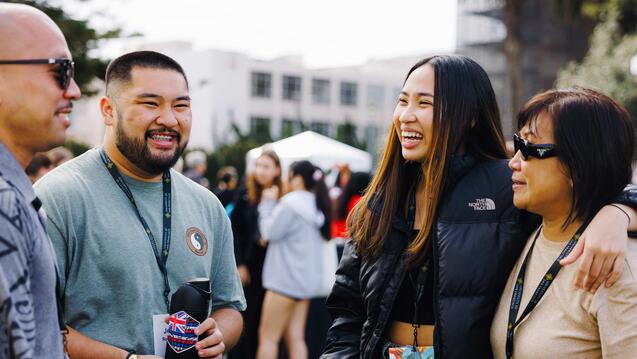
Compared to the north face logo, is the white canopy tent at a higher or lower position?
lower

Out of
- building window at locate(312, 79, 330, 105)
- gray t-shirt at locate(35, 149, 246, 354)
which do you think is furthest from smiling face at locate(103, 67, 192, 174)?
building window at locate(312, 79, 330, 105)

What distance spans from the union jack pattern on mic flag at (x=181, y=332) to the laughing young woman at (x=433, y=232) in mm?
753

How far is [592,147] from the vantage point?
2.85 metres

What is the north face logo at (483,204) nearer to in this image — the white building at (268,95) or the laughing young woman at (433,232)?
the laughing young woman at (433,232)

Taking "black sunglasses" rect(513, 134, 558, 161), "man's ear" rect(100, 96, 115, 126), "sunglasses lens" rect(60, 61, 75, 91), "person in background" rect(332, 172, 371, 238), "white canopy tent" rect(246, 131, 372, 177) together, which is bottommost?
"white canopy tent" rect(246, 131, 372, 177)

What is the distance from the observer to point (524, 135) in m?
3.03

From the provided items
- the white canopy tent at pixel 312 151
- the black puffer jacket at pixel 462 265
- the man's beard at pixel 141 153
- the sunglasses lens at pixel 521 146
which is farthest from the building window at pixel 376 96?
the sunglasses lens at pixel 521 146

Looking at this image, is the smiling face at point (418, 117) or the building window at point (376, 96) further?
the building window at point (376, 96)

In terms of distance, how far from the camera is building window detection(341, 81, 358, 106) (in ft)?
246

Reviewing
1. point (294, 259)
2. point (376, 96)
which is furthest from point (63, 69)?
point (376, 96)

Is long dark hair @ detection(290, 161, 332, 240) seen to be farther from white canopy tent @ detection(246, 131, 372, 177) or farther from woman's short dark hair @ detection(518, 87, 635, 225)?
white canopy tent @ detection(246, 131, 372, 177)

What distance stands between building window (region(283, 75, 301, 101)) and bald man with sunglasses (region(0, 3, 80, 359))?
6815cm

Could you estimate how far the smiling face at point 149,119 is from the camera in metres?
3.29

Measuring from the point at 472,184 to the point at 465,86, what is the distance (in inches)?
16.8
